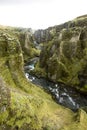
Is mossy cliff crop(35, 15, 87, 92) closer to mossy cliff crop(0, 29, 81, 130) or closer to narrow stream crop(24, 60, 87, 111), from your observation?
narrow stream crop(24, 60, 87, 111)

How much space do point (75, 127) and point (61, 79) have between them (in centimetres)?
5048

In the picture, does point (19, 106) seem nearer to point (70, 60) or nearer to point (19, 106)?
point (19, 106)

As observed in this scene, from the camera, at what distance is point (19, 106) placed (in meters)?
31.8

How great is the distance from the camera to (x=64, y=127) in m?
35.5

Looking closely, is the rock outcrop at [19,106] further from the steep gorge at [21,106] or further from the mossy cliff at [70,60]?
the mossy cliff at [70,60]

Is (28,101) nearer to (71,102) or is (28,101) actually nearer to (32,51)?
(71,102)

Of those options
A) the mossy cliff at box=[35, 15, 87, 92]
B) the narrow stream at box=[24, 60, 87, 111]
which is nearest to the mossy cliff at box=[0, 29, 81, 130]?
the narrow stream at box=[24, 60, 87, 111]

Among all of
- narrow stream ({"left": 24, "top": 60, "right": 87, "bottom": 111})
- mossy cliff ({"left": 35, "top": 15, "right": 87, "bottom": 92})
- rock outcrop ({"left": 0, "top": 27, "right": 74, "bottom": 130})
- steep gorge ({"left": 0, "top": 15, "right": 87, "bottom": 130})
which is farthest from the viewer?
mossy cliff ({"left": 35, "top": 15, "right": 87, "bottom": 92})

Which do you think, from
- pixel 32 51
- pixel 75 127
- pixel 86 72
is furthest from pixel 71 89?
pixel 32 51

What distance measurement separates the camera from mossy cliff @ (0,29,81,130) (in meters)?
29.6

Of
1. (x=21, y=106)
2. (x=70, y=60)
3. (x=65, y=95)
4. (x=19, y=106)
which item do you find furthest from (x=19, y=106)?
(x=70, y=60)

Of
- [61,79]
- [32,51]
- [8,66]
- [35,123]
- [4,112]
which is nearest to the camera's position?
[4,112]

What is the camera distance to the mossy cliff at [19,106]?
97.2 ft

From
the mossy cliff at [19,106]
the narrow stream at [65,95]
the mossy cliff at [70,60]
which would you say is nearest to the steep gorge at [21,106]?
the mossy cliff at [19,106]
